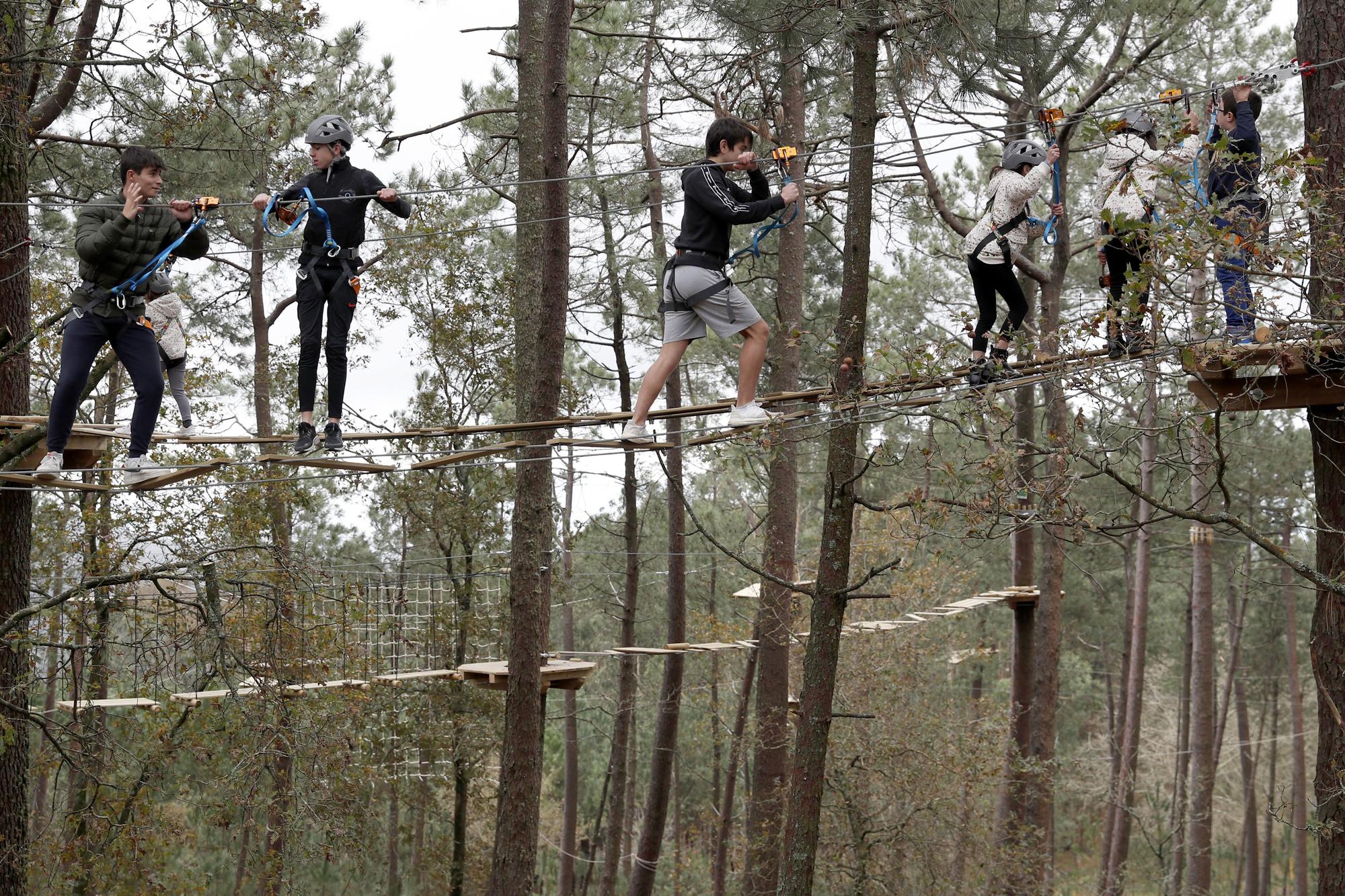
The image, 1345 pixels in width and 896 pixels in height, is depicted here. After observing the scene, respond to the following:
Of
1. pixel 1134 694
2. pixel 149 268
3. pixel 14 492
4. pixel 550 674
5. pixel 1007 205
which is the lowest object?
pixel 1134 694

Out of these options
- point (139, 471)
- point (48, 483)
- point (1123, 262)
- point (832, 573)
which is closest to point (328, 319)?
point (139, 471)

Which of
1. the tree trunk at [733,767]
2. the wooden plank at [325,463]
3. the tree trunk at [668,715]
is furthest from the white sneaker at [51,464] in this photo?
the tree trunk at [733,767]

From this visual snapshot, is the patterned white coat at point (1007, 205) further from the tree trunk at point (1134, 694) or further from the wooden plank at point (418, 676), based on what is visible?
the tree trunk at point (1134, 694)

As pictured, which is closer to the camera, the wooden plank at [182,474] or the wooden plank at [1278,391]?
the wooden plank at [1278,391]

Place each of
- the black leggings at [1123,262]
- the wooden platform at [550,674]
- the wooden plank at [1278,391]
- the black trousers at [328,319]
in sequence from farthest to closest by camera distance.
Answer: the wooden platform at [550,674], the black trousers at [328,319], the wooden plank at [1278,391], the black leggings at [1123,262]

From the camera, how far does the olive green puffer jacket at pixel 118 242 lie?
438 cm

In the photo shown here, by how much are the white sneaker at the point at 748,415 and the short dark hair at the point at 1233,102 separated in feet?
6.34

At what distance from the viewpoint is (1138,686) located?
12.9 metres

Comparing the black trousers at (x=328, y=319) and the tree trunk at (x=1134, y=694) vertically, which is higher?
the black trousers at (x=328, y=319)

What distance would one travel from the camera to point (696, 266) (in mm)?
4449

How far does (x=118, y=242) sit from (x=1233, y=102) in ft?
13.4

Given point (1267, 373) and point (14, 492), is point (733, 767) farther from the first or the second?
point (1267, 373)

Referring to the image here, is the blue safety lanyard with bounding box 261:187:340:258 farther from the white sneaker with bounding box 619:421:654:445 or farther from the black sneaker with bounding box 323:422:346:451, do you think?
the white sneaker with bounding box 619:421:654:445

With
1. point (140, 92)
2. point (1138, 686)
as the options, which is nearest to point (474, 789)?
point (1138, 686)
